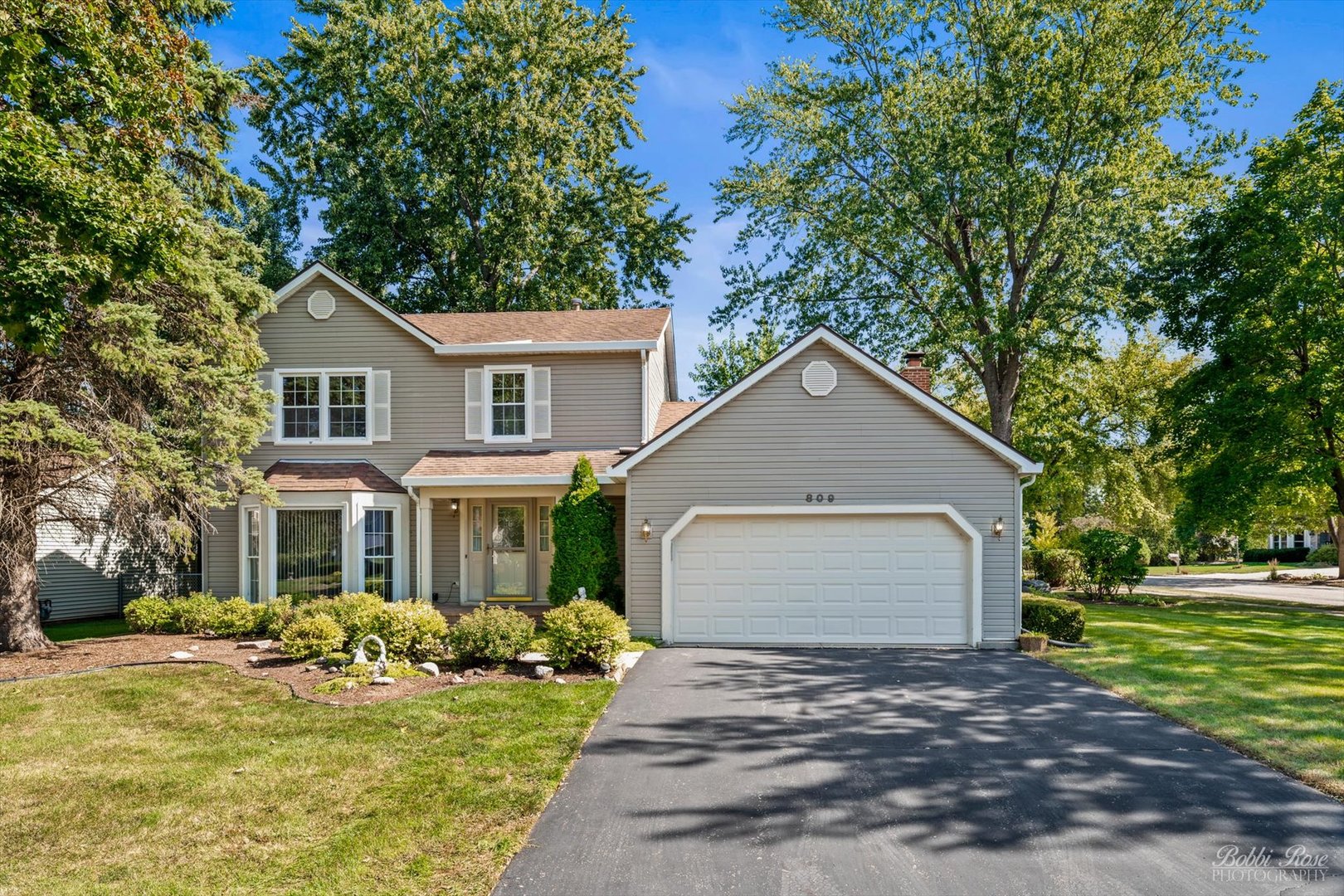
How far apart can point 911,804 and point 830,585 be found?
20.5 feet

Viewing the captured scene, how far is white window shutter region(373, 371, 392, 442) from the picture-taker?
49.9 feet

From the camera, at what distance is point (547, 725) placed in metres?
7.38

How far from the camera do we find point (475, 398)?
603 inches

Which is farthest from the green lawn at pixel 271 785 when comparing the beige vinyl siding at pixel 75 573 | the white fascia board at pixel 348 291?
the white fascia board at pixel 348 291

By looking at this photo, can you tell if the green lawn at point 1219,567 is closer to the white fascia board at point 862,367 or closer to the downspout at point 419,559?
the white fascia board at point 862,367

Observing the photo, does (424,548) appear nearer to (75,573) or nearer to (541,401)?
(541,401)

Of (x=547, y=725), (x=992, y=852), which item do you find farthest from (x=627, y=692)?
(x=992, y=852)

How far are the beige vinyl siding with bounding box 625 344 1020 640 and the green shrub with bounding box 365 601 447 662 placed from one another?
131 inches

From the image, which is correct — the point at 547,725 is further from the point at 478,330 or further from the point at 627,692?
the point at 478,330

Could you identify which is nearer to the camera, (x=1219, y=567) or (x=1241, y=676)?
(x=1241, y=676)

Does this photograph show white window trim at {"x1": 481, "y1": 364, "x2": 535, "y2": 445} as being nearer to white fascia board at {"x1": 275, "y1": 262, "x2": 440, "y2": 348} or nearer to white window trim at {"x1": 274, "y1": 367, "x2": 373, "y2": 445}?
white fascia board at {"x1": 275, "y1": 262, "x2": 440, "y2": 348}

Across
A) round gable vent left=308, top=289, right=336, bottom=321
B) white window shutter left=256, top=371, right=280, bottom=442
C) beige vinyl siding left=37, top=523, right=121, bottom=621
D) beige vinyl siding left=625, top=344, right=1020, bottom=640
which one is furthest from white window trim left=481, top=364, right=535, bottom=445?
beige vinyl siding left=37, top=523, right=121, bottom=621

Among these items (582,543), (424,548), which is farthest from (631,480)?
(424,548)

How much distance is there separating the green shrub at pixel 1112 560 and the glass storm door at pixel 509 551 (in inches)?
626
